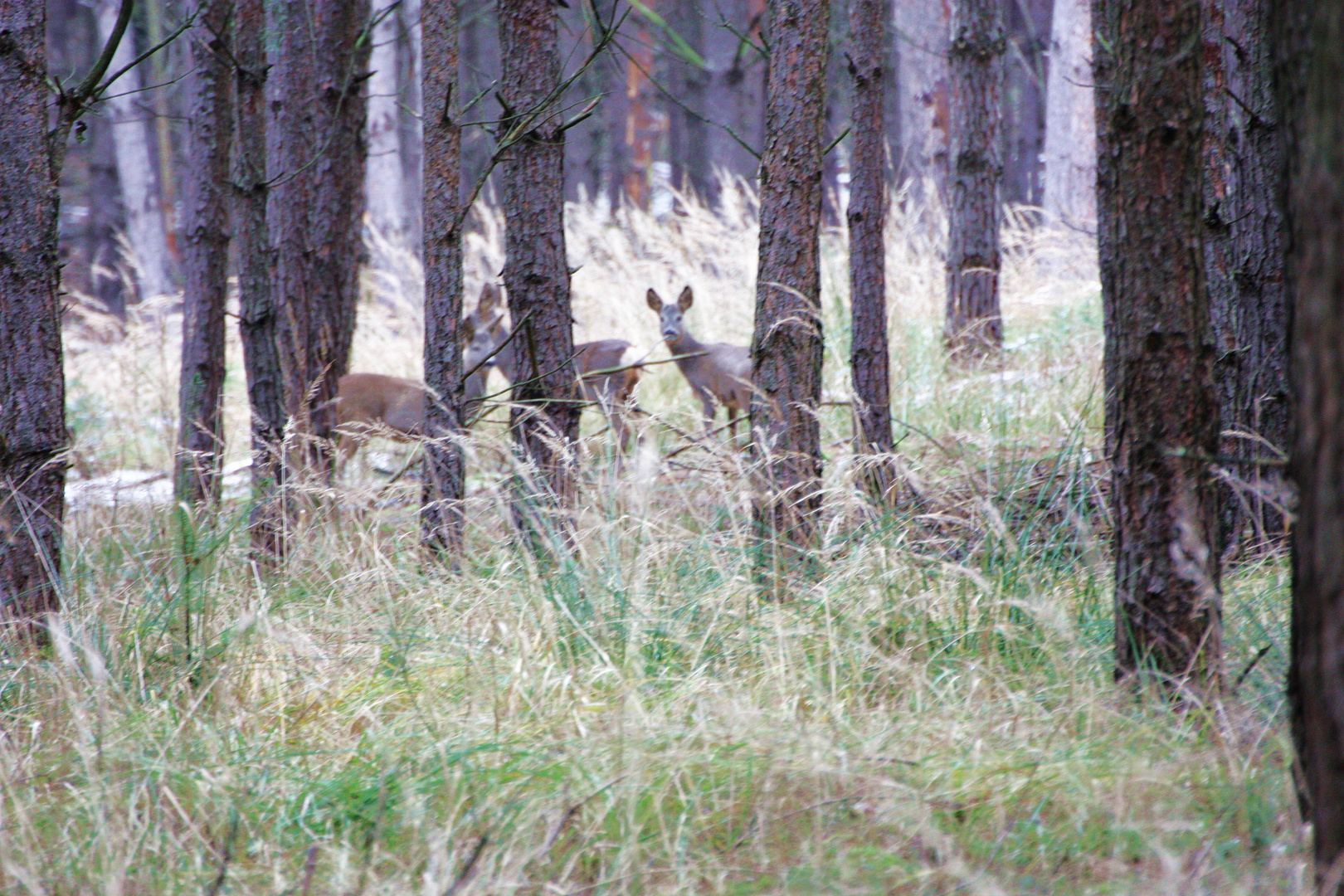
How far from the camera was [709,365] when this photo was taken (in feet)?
25.0

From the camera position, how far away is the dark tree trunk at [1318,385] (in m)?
1.54

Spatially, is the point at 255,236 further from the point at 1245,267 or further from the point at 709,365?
the point at 1245,267

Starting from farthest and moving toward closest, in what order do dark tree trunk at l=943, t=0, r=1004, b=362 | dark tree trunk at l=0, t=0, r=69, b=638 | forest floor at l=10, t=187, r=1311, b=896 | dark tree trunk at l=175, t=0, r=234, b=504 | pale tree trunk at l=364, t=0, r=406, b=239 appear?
pale tree trunk at l=364, t=0, r=406, b=239
dark tree trunk at l=943, t=0, r=1004, b=362
dark tree trunk at l=175, t=0, r=234, b=504
dark tree trunk at l=0, t=0, r=69, b=638
forest floor at l=10, t=187, r=1311, b=896

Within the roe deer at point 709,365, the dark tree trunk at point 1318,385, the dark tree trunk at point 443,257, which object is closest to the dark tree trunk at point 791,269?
the dark tree trunk at point 443,257

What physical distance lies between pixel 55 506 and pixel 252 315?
159 centimetres

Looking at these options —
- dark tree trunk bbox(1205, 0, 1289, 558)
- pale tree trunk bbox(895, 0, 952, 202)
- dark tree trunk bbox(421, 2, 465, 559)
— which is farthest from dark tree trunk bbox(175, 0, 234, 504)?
pale tree trunk bbox(895, 0, 952, 202)

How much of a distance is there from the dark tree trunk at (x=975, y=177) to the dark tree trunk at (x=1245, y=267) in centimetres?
346

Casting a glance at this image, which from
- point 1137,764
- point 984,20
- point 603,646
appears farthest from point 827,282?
point 1137,764

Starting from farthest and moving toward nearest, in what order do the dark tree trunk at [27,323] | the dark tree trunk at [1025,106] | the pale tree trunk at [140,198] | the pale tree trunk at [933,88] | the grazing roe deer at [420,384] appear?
the dark tree trunk at [1025,106] → the pale tree trunk at [140,198] → the pale tree trunk at [933,88] → the grazing roe deer at [420,384] → the dark tree trunk at [27,323]

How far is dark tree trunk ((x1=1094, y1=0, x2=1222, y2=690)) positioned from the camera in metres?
2.38

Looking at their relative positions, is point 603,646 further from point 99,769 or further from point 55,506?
point 55,506

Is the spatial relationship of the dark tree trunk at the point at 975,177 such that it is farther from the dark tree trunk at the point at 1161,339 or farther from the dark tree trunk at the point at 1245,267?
the dark tree trunk at the point at 1161,339

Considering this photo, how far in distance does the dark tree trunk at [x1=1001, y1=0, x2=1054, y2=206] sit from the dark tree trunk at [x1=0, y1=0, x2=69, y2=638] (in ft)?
58.4

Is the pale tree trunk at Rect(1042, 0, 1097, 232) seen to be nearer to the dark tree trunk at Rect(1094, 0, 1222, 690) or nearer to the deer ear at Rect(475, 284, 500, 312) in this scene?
the deer ear at Rect(475, 284, 500, 312)
